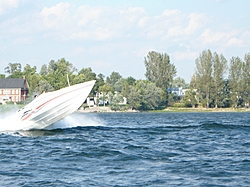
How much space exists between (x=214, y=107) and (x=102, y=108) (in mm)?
24221

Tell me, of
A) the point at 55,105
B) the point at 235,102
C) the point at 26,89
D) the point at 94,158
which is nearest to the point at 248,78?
the point at 235,102

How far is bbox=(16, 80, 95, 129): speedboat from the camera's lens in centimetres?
2617

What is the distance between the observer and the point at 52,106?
85.7 ft

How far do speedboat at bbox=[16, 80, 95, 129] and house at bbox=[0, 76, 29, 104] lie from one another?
94385mm

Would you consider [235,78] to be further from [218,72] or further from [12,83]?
[12,83]

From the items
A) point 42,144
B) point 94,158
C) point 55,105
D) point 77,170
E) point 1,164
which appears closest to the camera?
point 77,170

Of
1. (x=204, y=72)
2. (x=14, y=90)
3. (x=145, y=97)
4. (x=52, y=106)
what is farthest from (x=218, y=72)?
(x=52, y=106)

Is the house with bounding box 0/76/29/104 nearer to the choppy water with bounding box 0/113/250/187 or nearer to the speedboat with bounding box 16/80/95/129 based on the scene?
the speedboat with bounding box 16/80/95/129

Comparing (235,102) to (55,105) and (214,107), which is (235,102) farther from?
(55,105)

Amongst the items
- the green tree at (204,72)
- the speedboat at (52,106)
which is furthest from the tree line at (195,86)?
the speedboat at (52,106)

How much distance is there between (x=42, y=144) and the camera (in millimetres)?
21219

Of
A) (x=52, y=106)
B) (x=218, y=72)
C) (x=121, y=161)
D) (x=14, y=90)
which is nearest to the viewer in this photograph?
(x=121, y=161)

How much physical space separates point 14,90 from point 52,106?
97.2 m

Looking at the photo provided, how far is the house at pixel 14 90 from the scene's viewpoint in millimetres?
120125
